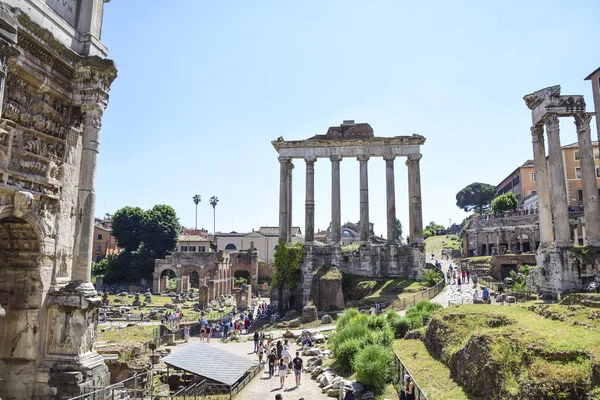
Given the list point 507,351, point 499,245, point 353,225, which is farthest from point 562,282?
point 353,225

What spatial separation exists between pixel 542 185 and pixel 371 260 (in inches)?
481

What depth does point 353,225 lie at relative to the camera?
86312 mm

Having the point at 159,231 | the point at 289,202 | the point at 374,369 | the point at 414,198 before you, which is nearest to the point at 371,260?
the point at 414,198

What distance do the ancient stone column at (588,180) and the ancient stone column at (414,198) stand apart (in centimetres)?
1144

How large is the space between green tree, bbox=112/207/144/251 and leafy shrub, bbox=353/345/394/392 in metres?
56.5

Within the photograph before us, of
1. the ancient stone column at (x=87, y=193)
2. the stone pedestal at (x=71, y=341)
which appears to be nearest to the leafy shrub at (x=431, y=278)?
the stone pedestal at (x=71, y=341)

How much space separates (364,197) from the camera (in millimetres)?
32438

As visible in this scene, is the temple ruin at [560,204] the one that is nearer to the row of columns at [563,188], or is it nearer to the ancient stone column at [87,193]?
the row of columns at [563,188]

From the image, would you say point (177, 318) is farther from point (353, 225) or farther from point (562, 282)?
point (353, 225)

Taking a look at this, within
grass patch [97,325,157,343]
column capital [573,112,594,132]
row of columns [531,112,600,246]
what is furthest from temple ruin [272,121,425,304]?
grass patch [97,325,157,343]

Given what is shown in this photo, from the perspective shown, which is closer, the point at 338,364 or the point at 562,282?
the point at 338,364

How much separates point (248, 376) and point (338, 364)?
10.6ft

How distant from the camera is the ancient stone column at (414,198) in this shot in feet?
104

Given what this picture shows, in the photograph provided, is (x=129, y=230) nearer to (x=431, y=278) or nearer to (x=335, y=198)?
(x=335, y=198)
